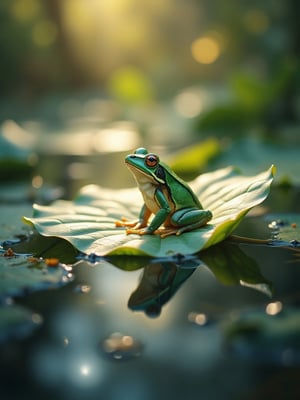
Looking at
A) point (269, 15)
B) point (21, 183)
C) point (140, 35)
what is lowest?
point (21, 183)

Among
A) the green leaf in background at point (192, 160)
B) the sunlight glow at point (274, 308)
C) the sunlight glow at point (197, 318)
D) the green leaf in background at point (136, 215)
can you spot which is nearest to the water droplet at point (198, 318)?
the sunlight glow at point (197, 318)

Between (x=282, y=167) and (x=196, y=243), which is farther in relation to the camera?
(x=282, y=167)

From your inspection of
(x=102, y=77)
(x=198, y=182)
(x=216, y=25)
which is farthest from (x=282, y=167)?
(x=102, y=77)

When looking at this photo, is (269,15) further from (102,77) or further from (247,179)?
(247,179)

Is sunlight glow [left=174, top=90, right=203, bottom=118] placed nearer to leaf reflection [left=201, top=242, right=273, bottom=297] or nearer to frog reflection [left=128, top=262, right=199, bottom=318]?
leaf reflection [left=201, top=242, right=273, bottom=297]

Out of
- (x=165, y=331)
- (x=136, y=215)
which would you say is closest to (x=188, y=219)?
(x=136, y=215)

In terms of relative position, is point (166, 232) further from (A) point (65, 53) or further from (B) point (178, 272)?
(A) point (65, 53)
